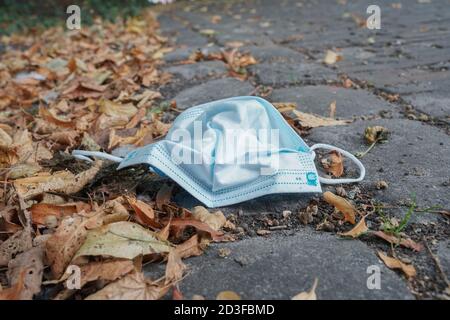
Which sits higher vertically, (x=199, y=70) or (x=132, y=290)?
(x=199, y=70)

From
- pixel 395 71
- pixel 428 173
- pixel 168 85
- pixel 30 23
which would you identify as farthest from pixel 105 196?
pixel 30 23

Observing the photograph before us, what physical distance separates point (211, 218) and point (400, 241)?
47cm

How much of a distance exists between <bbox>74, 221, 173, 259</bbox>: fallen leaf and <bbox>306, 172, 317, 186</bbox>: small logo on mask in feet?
1.49

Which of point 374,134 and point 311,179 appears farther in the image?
point 374,134

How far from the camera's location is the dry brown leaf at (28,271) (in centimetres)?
96

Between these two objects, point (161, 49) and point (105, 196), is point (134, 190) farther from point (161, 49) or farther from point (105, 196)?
point (161, 49)

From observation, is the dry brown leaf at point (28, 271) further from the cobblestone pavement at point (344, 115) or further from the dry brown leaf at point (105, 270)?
the cobblestone pavement at point (344, 115)

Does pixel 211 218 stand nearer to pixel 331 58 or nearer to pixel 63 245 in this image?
pixel 63 245

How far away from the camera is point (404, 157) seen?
149 centimetres

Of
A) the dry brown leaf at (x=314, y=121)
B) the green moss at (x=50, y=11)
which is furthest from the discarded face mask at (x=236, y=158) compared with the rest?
the green moss at (x=50, y=11)

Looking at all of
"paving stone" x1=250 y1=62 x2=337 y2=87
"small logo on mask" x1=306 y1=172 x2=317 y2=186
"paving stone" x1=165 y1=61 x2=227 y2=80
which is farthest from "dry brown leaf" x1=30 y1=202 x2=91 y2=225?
"paving stone" x1=165 y1=61 x2=227 y2=80

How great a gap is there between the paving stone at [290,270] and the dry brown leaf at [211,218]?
0.26 feet

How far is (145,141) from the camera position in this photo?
68.4 inches

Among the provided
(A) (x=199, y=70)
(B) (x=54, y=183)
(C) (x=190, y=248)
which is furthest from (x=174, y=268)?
(A) (x=199, y=70)
